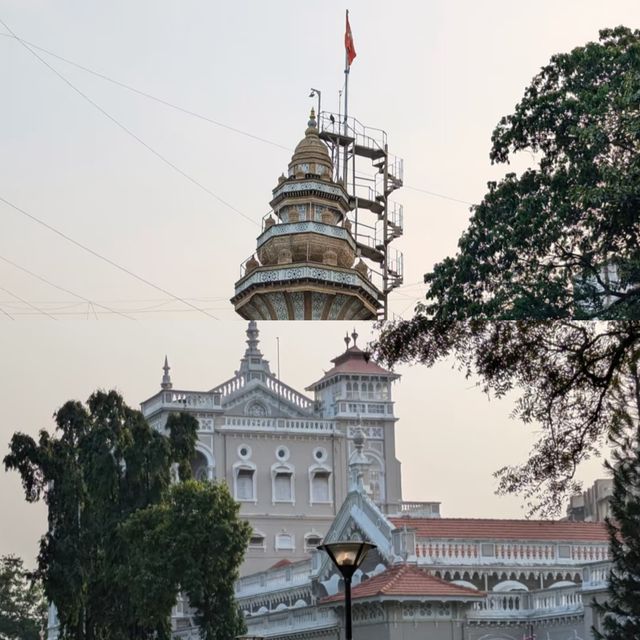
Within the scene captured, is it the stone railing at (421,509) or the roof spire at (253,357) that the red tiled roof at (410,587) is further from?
the roof spire at (253,357)

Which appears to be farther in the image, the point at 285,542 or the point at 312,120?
the point at 285,542

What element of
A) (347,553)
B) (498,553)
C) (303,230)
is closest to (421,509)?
(498,553)

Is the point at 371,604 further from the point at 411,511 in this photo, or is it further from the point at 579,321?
the point at 411,511

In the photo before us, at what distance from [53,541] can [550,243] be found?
29.2m

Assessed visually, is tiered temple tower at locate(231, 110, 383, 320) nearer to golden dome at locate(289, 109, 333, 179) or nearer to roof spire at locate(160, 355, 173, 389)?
golden dome at locate(289, 109, 333, 179)

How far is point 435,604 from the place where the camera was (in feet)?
116

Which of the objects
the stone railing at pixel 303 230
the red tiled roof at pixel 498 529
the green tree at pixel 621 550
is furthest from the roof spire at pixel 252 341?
the green tree at pixel 621 550

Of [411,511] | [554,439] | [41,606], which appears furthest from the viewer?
[41,606]

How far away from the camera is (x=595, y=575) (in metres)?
34.3

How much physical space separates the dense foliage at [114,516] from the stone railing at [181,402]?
72.6 ft

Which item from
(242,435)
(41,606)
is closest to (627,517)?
(242,435)

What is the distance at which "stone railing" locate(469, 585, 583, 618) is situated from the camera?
117 feet

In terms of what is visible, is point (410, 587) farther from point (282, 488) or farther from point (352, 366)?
point (352, 366)

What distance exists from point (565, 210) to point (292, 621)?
25.2 m
